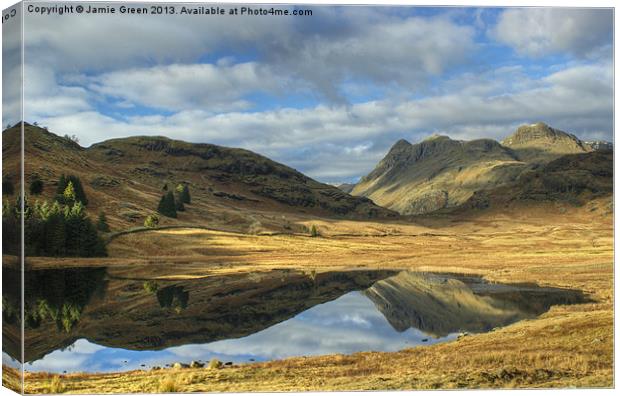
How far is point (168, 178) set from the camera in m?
52.8

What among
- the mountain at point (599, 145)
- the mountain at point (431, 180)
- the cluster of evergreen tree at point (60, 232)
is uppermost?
the mountain at point (431, 180)

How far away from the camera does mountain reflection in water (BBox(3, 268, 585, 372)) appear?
16.1 m

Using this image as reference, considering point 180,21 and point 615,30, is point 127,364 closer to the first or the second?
point 180,21

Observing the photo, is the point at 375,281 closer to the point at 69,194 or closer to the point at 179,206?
the point at 69,194

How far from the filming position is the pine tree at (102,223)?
24.4 metres

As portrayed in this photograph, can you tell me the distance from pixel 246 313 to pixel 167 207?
65.9 feet

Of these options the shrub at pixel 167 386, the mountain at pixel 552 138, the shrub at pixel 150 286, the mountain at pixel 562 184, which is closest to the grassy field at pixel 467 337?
the shrub at pixel 167 386

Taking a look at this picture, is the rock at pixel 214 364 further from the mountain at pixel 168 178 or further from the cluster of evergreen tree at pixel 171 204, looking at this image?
the cluster of evergreen tree at pixel 171 204

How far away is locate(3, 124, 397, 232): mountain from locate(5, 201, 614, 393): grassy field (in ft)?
11.9

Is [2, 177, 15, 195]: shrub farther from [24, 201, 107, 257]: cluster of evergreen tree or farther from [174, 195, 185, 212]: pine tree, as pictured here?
[174, 195, 185, 212]: pine tree

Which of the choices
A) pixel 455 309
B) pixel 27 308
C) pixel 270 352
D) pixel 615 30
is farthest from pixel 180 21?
pixel 455 309

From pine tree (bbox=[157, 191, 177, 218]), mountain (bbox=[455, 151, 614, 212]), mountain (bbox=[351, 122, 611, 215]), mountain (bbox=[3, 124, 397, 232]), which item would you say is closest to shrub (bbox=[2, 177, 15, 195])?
mountain (bbox=[3, 124, 397, 232])

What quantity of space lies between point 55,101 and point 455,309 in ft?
54.5

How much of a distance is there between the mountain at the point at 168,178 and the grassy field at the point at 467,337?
3.62m
